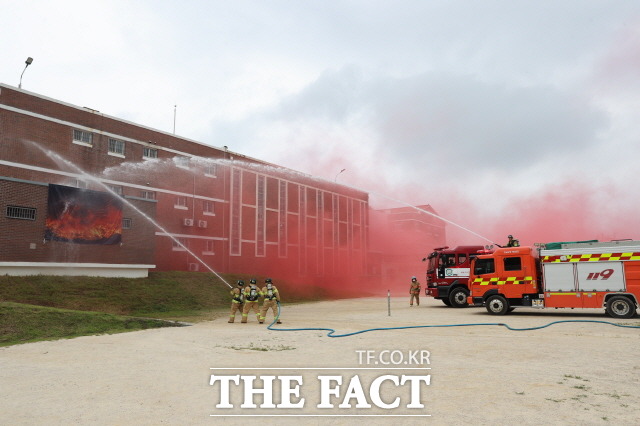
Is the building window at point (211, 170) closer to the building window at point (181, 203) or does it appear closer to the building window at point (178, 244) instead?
the building window at point (181, 203)

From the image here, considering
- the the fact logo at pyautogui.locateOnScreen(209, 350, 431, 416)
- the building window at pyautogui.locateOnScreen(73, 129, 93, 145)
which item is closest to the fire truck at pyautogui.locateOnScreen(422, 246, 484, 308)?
the the fact logo at pyautogui.locateOnScreen(209, 350, 431, 416)

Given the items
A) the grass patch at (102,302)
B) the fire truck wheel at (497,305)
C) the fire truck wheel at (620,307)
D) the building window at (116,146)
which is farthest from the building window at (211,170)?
the fire truck wheel at (620,307)

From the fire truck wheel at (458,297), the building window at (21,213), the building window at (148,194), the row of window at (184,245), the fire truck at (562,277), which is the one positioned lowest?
the fire truck wheel at (458,297)

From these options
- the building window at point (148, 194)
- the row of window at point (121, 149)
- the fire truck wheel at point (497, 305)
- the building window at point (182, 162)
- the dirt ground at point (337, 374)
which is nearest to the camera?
the dirt ground at point (337, 374)

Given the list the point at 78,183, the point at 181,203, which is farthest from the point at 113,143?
the point at 181,203

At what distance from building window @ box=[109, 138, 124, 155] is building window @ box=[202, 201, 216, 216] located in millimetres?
8245

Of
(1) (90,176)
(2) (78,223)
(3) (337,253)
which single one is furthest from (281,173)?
(2) (78,223)

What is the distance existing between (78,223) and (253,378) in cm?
2355

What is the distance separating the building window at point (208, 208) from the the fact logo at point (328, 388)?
31.7 metres

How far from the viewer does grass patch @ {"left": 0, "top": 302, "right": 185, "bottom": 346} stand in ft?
40.5

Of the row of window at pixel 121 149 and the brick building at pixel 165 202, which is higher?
the row of window at pixel 121 149

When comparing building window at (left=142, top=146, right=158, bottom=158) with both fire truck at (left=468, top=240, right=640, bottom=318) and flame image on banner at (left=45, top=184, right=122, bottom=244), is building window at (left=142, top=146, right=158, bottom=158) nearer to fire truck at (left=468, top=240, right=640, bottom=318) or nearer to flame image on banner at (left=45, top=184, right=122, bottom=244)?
flame image on banner at (left=45, top=184, right=122, bottom=244)

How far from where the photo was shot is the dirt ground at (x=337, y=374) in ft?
17.4

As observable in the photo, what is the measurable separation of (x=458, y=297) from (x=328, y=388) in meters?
18.0
